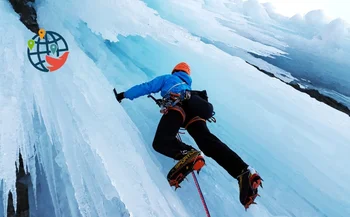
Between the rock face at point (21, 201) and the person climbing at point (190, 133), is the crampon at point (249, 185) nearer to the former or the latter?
the person climbing at point (190, 133)

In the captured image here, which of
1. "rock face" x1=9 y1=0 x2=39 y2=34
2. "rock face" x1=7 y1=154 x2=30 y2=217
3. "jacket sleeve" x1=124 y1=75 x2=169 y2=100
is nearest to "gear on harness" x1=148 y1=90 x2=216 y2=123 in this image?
"jacket sleeve" x1=124 y1=75 x2=169 y2=100

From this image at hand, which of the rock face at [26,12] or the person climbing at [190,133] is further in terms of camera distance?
the rock face at [26,12]

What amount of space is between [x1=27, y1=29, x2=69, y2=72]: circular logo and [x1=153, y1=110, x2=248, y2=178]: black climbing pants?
6.66 ft

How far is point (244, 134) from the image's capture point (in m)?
3.54

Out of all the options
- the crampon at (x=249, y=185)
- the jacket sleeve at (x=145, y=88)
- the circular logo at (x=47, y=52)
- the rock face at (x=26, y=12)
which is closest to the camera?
Result: the crampon at (x=249, y=185)

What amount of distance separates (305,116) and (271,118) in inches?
16.8

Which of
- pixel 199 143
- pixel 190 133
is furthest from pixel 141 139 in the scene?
pixel 199 143

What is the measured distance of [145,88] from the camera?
10.7ft

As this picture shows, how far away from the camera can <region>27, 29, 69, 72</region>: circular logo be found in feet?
13.0

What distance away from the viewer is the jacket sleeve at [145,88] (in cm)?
326

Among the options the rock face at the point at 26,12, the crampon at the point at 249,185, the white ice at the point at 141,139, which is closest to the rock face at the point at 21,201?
the white ice at the point at 141,139

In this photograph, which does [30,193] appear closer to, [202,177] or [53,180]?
[53,180]

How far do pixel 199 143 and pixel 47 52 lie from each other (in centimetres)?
274

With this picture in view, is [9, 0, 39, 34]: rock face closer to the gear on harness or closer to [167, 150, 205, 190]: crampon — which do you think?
the gear on harness
